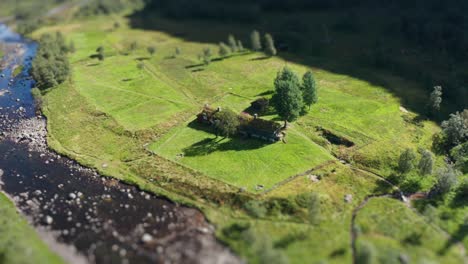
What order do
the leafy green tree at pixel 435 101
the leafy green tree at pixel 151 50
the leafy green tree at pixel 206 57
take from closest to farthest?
the leafy green tree at pixel 435 101 → the leafy green tree at pixel 206 57 → the leafy green tree at pixel 151 50

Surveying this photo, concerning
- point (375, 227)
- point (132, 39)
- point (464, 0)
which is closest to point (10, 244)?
point (375, 227)

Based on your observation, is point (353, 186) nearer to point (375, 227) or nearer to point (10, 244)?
point (375, 227)

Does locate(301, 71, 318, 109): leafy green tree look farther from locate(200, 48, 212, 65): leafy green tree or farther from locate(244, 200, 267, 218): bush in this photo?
locate(200, 48, 212, 65): leafy green tree

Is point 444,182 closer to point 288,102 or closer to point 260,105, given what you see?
point 288,102

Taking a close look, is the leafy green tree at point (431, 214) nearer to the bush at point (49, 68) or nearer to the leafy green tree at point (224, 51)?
the leafy green tree at point (224, 51)

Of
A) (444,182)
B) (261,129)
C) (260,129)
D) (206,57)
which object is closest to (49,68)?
(206,57)

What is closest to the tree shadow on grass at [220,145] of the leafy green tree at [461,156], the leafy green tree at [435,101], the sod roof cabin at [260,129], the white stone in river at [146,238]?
the sod roof cabin at [260,129]

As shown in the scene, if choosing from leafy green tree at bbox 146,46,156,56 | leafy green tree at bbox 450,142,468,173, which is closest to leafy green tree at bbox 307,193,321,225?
leafy green tree at bbox 450,142,468,173
